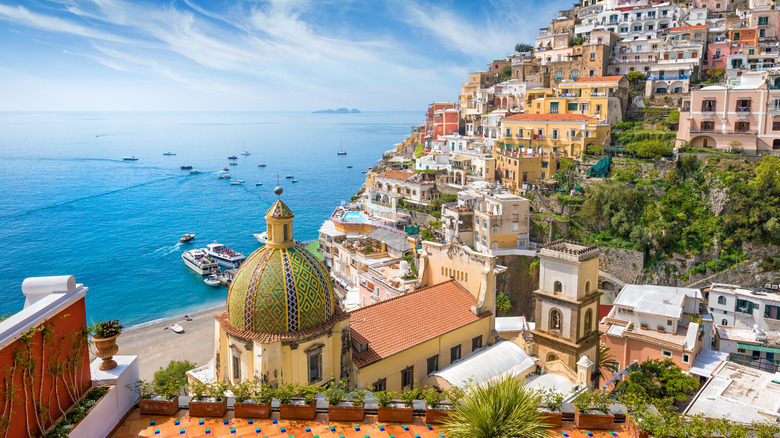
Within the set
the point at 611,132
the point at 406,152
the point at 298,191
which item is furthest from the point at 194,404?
the point at 298,191

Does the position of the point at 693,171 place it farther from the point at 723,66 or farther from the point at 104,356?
the point at 104,356

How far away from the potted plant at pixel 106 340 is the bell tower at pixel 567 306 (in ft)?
59.3

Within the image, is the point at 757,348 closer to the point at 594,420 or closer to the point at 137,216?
the point at 594,420

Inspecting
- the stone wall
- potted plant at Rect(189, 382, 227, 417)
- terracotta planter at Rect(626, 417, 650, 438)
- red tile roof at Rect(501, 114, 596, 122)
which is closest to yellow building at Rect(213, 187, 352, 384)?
potted plant at Rect(189, 382, 227, 417)

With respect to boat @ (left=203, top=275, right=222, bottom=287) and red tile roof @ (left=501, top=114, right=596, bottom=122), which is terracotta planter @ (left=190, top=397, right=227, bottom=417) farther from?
red tile roof @ (left=501, top=114, right=596, bottom=122)

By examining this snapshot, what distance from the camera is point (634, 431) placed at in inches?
381

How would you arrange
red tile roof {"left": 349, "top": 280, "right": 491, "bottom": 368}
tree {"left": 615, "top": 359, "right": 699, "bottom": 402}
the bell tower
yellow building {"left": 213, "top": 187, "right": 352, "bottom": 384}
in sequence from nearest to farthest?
yellow building {"left": 213, "top": 187, "right": 352, "bottom": 384} → red tile roof {"left": 349, "top": 280, "right": 491, "bottom": 368} → tree {"left": 615, "top": 359, "right": 699, "bottom": 402} → the bell tower

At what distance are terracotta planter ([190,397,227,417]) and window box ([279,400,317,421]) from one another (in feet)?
3.82

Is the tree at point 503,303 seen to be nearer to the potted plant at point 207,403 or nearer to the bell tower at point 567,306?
the bell tower at point 567,306

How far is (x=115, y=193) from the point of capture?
10144 cm

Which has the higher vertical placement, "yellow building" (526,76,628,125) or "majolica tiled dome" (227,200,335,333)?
"yellow building" (526,76,628,125)

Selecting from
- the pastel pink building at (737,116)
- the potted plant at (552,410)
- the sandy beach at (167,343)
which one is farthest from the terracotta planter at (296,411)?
the pastel pink building at (737,116)

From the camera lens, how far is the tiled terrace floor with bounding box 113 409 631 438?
31.5 feet

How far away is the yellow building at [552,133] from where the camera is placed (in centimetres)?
4844
